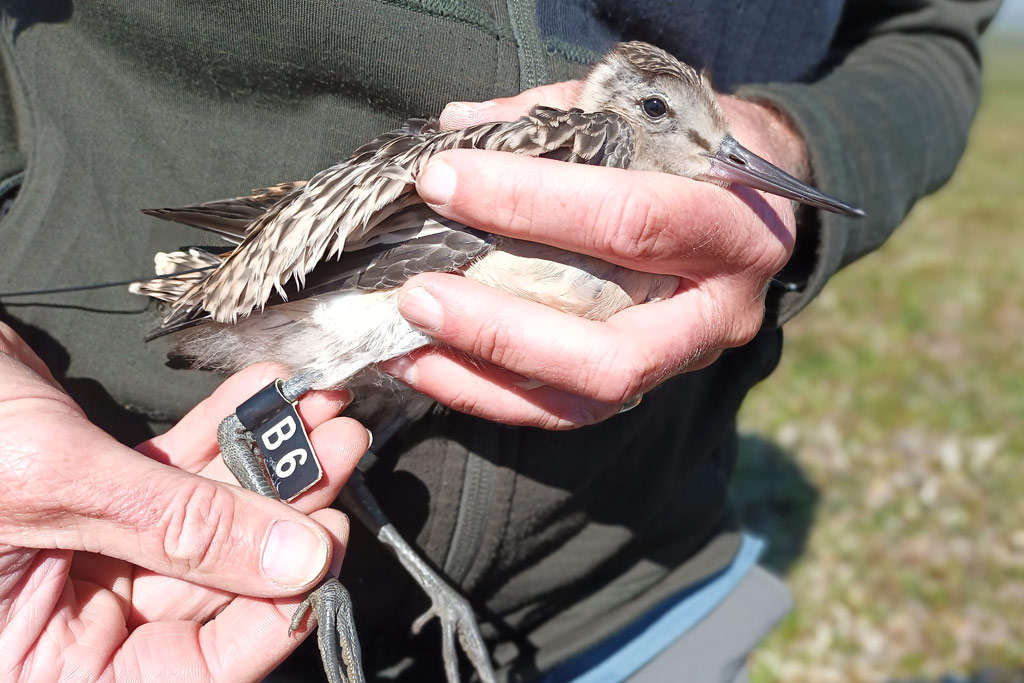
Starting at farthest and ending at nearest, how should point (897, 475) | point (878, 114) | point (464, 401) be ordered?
point (897, 475) < point (878, 114) < point (464, 401)

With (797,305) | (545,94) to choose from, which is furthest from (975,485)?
(545,94)

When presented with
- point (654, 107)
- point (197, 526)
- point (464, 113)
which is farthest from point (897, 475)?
point (197, 526)

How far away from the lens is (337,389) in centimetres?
251

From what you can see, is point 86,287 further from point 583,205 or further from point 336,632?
point 583,205

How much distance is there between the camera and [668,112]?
2.82 meters

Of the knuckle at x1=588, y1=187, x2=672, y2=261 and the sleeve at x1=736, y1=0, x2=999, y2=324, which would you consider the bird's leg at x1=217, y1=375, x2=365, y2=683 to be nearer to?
the knuckle at x1=588, y1=187, x2=672, y2=261

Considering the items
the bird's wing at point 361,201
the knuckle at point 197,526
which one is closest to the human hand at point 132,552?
the knuckle at point 197,526

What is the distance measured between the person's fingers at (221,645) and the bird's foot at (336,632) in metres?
0.10

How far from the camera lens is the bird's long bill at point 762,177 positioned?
7.93 feet

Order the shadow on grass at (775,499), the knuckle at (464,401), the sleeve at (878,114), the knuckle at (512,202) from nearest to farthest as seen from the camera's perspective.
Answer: the knuckle at (512,202)
the knuckle at (464,401)
the sleeve at (878,114)
the shadow on grass at (775,499)

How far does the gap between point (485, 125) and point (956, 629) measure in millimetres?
5069

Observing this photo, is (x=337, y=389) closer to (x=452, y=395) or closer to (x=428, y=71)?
(x=452, y=395)

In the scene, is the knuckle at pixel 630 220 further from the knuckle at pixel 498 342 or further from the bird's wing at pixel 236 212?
the bird's wing at pixel 236 212

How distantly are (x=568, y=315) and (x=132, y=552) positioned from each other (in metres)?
1.19
